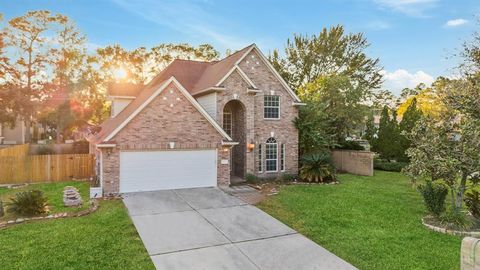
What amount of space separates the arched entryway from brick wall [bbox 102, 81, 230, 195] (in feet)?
9.86

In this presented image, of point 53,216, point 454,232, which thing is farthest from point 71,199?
point 454,232

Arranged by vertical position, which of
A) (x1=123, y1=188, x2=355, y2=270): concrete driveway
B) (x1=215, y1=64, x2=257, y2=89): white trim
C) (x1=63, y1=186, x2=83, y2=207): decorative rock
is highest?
(x1=215, y1=64, x2=257, y2=89): white trim

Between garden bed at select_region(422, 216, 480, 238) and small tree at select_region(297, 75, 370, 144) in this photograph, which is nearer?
garden bed at select_region(422, 216, 480, 238)

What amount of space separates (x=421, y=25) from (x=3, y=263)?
22.3 meters

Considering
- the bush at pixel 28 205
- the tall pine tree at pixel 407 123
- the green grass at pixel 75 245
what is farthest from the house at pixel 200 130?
the tall pine tree at pixel 407 123

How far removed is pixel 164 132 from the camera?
14656 millimetres

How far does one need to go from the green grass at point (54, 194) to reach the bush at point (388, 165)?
21.0 meters

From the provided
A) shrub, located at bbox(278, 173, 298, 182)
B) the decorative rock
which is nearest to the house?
shrub, located at bbox(278, 173, 298, 182)

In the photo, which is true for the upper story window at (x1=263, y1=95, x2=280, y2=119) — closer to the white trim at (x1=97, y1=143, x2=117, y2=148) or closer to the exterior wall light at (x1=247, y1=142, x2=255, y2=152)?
the exterior wall light at (x1=247, y1=142, x2=255, y2=152)

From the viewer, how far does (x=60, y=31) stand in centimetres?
3481

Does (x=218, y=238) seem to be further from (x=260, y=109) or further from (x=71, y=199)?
(x=260, y=109)

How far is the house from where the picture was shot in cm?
1410

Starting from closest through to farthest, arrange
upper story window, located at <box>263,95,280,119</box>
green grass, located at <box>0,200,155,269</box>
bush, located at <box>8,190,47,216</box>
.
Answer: green grass, located at <box>0,200,155,269</box>
bush, located at <box>8,190,47,216</box>
upper story window, located at <box>263,95,280,119</box>

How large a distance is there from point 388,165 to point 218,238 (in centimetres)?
A: 1967
